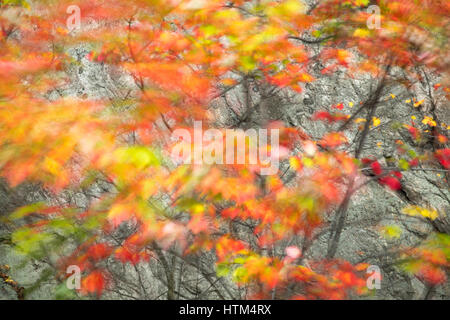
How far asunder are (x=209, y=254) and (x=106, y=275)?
1.69m

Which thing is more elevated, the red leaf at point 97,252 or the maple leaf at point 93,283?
the red leaf at point 97,252

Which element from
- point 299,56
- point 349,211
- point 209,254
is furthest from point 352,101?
point 209,254

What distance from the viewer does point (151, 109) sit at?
3.64 meters

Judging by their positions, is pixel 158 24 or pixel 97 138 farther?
pixel 158 24
